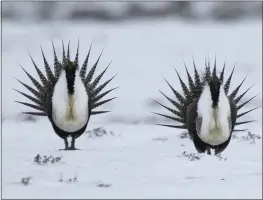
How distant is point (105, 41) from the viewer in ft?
49.1

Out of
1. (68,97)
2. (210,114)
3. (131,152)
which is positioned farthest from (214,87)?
(68,97)

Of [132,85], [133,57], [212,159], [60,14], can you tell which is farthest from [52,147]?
[60,14]

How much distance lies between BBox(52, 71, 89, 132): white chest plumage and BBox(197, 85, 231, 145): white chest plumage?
0.69 m

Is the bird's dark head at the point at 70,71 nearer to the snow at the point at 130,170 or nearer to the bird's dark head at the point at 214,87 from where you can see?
the snow at the point at 130,170

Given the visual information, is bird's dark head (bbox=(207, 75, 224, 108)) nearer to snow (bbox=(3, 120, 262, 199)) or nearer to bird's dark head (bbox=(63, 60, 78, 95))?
snow (bbox=(3, 120, 262, 199))

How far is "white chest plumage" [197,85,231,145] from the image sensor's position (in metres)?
4.35

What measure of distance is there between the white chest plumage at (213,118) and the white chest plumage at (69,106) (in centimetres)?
69

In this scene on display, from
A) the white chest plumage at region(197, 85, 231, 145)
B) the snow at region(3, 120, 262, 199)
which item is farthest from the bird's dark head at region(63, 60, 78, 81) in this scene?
the white chest plumage at region(197, 85, 231, 145)

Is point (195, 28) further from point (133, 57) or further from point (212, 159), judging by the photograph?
point (212, 159)

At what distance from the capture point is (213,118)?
4.36m

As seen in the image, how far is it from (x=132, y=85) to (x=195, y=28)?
6874mm

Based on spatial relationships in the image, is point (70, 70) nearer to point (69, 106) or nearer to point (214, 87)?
point (69, 106)

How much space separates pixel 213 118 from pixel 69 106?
0.84 metres

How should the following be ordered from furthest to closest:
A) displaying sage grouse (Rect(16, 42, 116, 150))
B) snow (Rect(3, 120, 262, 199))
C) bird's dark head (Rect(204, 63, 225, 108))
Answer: displaying sage grouse (Rect(16, 42, 116, 150)) < bird's dark head (Rect(204, 63, 225, 108)) < snow (Rect(3, 120, 262, 199))
